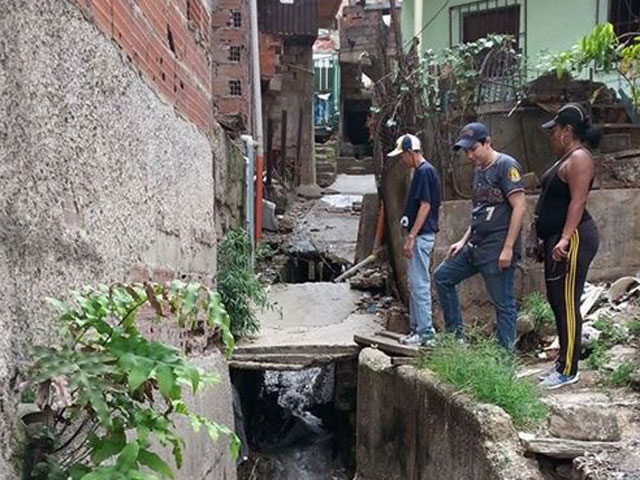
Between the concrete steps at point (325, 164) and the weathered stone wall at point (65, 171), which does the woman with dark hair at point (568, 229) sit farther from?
the concrete steps at point (325, 164)

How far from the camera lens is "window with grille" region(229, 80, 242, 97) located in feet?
30.8

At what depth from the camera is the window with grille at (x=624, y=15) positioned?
10641 millimetres

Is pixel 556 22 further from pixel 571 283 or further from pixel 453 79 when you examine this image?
pixel 571 283

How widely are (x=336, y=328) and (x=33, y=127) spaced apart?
536 cm

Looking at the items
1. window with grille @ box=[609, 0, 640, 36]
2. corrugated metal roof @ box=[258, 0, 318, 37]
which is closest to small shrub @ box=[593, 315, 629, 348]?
window with grille @ box=[609, 0, 640, 36]

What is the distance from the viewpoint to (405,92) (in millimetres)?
7559

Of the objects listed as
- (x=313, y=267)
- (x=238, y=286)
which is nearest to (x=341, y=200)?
(x=313, y=267)

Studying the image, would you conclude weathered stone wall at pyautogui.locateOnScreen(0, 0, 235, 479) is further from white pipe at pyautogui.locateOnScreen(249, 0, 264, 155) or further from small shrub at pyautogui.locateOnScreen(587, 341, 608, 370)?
white pipe at pyautogui.locateOnScreen(249, 0, 264, 155)

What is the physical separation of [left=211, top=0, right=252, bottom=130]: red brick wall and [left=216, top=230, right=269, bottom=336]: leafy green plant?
3.23 m

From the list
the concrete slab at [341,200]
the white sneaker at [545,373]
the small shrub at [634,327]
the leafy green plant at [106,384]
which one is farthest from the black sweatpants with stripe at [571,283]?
the concrete slab at [341,200]

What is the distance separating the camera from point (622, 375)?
4.04 m

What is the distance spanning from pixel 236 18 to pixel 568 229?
23.6 ft

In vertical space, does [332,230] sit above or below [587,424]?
above

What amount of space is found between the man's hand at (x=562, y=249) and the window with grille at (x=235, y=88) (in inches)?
254
